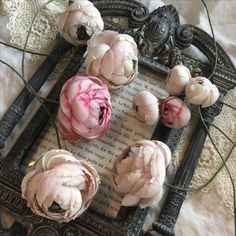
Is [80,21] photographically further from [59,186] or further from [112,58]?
[59,186]

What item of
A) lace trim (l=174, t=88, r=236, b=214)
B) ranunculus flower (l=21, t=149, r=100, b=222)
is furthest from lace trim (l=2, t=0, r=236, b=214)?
ranunculus flower (l=21, t=149, r=100, b=222)

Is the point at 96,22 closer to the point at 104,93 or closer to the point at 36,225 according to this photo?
the point at 104,93

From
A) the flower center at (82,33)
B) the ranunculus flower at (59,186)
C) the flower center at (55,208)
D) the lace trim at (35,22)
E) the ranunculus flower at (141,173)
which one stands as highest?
the lace trim at (35,22)

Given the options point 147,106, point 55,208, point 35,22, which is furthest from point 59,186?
point 35,22

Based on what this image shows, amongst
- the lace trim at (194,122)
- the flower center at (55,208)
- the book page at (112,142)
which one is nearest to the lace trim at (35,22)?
the lace trim at (194,122)

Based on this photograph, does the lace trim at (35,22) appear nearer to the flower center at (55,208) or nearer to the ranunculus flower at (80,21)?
the ranunculus flower at (80,21)

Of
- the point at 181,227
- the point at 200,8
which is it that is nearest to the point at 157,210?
the point at 181,227
